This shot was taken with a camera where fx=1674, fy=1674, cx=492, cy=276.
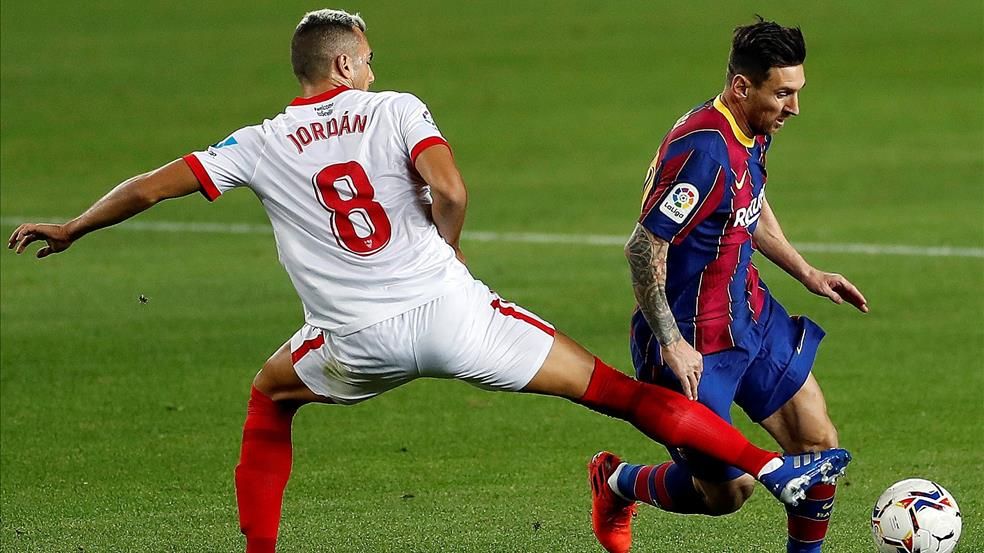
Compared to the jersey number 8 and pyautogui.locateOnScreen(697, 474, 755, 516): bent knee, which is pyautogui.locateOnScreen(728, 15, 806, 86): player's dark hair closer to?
the jersey number 8

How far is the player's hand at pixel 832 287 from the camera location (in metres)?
6.89

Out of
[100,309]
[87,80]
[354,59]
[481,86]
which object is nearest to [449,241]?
[354,59]

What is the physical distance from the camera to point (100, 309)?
13.0 meters

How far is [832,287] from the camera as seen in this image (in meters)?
6.95

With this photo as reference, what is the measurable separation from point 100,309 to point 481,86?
14.6 metres

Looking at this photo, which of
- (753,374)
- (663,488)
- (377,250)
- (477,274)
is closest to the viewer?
(377,250)

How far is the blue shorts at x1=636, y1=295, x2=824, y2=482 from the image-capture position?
649cm

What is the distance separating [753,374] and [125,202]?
251cm

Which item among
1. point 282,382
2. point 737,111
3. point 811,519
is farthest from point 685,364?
point 282,382

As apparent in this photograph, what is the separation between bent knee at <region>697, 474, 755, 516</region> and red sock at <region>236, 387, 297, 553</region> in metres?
1.69

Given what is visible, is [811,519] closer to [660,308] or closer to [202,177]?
[660,308]

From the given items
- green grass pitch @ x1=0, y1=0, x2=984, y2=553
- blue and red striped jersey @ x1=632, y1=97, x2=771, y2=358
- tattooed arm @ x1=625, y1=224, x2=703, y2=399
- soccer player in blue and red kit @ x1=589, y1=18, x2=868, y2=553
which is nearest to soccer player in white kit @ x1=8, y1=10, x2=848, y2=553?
tattooed arm @ x1=625, y1=224, x2=703, y2=399

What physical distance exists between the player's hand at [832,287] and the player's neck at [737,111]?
85 centimetres

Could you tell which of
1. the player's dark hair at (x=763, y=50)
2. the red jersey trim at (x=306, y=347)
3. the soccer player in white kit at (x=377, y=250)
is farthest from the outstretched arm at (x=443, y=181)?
the player's dark hair at (x=763, y=50)
